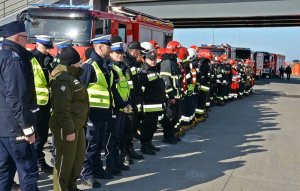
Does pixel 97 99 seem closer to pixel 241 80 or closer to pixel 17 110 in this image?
pixel 17 110

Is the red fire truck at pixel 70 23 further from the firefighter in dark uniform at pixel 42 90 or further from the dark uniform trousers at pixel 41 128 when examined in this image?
the dark uniform trousers at pixel 41 128

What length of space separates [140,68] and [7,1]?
1954cm

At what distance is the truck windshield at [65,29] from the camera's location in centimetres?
1075

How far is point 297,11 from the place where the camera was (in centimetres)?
2648

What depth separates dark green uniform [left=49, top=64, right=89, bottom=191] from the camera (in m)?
4.70

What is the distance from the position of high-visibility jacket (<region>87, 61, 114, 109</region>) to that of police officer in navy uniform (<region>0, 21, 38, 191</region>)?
53.5 inches

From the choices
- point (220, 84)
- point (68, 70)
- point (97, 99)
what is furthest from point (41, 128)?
point (220, 84)

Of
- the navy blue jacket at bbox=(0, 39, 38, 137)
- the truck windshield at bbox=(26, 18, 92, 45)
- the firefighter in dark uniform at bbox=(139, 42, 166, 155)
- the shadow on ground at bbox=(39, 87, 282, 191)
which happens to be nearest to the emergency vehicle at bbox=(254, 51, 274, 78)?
the shadow on ground at bbox=(39, 87, 282, 191)

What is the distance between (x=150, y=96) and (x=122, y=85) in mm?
1556

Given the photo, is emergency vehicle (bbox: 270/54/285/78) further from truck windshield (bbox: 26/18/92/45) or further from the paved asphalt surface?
truck windshield (bbox: 26/18/92/45)

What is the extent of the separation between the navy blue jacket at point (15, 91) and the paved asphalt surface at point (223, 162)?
173 centimetres

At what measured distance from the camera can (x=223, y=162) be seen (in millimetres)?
7547

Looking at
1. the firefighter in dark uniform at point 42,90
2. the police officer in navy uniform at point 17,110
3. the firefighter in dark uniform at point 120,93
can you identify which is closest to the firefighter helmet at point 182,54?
the firefighter in dark uniform at point 120,93

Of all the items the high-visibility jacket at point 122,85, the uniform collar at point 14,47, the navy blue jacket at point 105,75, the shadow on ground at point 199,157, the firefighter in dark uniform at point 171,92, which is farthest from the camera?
the firefighter in dark uniform at point 171,92
